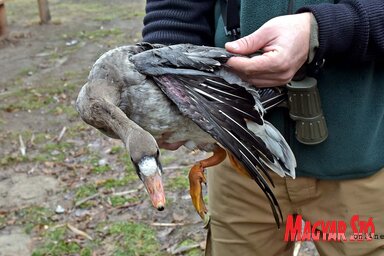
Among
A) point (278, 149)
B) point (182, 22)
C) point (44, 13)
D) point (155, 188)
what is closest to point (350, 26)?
point (278, 149)

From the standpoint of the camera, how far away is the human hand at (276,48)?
180cm

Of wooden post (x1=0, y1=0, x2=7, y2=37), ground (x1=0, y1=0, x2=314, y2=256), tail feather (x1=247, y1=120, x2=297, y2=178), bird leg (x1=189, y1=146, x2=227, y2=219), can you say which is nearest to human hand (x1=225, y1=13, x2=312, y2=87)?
tail feather (x1=247, y1=120, x2=297, y2=178)

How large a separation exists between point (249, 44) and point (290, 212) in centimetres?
73

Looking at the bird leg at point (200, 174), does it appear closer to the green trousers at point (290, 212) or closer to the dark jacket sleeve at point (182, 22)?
the green trousers at point (290, 212)

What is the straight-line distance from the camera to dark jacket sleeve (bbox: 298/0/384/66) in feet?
6.02

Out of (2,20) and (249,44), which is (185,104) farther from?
(2,20)

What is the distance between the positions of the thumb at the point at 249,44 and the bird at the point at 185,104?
3cm

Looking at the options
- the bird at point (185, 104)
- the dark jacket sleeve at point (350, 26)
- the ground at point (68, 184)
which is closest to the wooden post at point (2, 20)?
the ground at point (68, 184)

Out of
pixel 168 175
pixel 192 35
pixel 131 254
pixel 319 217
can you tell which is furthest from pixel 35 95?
pixel 319 217

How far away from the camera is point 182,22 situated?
89.7 inches

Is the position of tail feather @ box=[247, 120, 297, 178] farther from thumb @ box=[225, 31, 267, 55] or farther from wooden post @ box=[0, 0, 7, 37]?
wooden post @ box=[0, 0, 7, 37]

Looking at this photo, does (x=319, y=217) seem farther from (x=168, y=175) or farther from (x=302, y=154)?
(x=168, y=175)

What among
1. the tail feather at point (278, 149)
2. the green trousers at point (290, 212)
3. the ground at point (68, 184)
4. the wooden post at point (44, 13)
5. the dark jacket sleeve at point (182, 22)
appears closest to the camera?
the tail feather at point (278, 149)

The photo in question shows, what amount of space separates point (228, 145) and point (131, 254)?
2.07 metres
